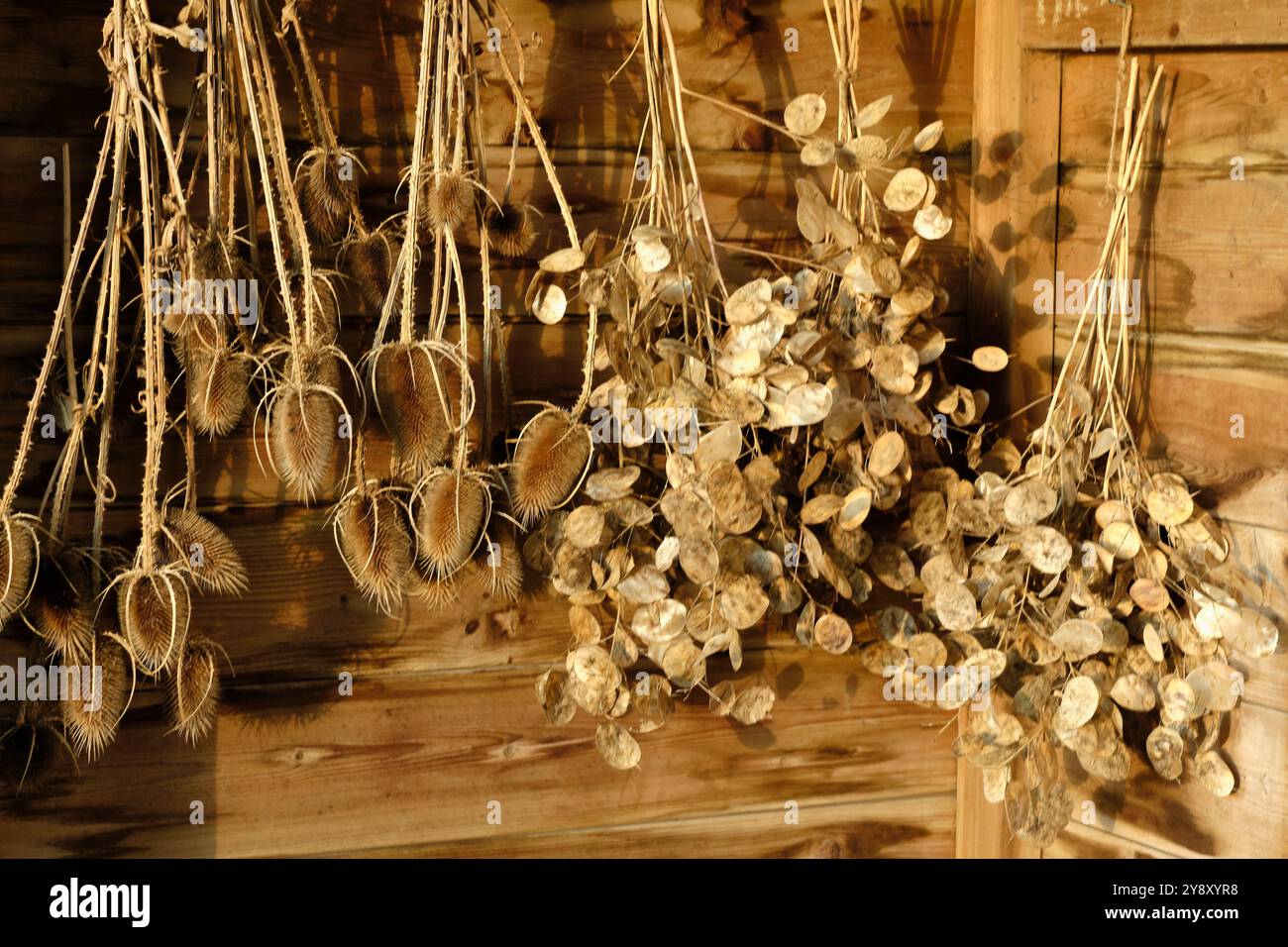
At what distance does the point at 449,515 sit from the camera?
1232 millimetres

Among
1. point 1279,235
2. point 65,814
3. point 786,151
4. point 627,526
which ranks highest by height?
point 786,151

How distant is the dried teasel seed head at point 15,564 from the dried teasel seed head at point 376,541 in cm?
29

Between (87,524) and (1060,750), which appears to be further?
(1060,750)

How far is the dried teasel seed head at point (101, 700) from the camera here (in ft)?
3.84

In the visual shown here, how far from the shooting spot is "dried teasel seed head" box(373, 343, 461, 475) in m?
1.22

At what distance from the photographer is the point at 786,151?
145cm

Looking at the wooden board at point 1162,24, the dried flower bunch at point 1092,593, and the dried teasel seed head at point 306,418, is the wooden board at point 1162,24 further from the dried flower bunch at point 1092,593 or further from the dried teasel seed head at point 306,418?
the dried teasel seed head at point 306,418

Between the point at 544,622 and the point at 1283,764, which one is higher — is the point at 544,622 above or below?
above

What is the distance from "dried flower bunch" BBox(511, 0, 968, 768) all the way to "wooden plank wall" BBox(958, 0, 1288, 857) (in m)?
0.21

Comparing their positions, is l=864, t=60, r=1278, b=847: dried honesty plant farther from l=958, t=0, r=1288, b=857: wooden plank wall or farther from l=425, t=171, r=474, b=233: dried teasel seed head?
l=425, t=171, r=474, b=233: dried teasel seed head

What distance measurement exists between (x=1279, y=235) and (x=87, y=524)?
136 centimetres

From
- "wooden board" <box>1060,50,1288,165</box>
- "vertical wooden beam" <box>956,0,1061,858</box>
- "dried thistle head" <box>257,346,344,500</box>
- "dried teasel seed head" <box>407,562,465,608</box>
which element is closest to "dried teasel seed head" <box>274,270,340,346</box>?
"dried thistle head" <box>257,346,344,500</box>
